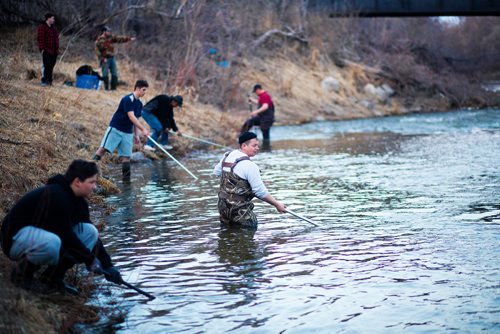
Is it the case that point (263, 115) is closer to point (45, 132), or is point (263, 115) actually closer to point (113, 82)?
point (113, 82)

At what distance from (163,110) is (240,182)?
8887 mm

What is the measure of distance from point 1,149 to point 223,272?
5.25 meters

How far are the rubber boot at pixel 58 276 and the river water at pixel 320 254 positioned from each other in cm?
37

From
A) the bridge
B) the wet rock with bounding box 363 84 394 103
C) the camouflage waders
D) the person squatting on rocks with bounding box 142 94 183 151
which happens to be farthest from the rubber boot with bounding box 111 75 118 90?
the wet rock with bounding box 363 84 394 103

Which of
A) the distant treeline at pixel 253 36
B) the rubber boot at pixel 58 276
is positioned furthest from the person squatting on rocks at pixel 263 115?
the rubber boot at pixel 58 276

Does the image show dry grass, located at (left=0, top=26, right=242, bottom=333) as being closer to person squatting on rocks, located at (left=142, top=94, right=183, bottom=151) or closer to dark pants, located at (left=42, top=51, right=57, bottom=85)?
dark pants, located at (left=42, top=51, right=57, bottom=85)

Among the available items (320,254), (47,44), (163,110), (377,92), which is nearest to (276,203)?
(320,254)

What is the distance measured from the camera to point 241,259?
8352 mm

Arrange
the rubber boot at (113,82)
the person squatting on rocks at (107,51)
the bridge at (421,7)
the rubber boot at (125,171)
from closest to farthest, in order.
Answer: the rubber boot at (125,171)
the person squatting on rocks at (107,51)
the rubber boot at (113,82)
the bridge at (421,7)

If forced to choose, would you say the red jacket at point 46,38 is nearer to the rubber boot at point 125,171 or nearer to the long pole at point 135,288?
the rubber boot at point 125,171

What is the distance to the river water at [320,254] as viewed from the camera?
6.34 metres

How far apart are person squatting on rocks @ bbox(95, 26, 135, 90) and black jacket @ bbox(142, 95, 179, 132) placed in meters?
4.88

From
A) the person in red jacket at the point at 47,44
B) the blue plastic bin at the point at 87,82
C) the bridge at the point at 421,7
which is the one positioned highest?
the bridge at the point at 421,7

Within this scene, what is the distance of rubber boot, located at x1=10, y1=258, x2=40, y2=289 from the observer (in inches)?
245
